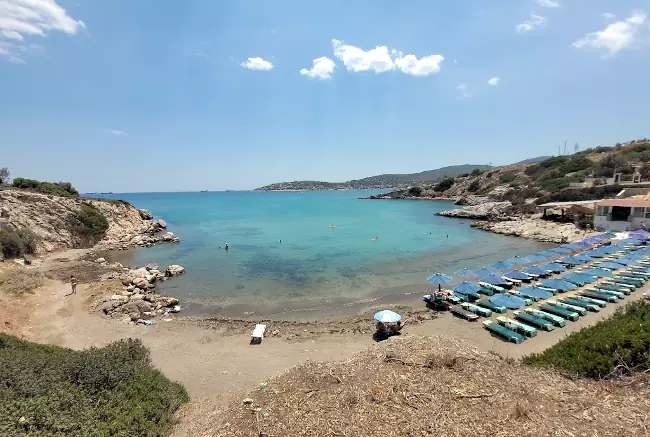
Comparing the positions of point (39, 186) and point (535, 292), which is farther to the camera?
point (39, 186)

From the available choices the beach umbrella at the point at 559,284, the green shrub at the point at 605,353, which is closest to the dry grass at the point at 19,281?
the green shrub at the point at 605,353

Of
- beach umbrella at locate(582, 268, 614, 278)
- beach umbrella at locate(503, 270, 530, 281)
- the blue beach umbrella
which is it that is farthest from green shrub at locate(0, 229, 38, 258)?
the blue beach umbrella

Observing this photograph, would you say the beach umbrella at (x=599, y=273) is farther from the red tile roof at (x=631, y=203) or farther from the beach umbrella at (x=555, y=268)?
the red tile roof at (x=631, y=203)

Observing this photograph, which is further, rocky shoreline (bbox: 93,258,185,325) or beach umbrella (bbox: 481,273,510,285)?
beach umbrella (bbox: 481,273,510,285)

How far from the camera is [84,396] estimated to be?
286 inches

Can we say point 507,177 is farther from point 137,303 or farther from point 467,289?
point 137,303

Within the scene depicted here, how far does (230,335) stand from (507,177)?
3969 inches

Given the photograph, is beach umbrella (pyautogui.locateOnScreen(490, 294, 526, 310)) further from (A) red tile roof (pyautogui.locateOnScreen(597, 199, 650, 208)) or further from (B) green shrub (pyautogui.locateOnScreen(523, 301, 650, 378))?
(A) red tile roof (pyautogui.locateOnScreen(597, 199, 650, 208))

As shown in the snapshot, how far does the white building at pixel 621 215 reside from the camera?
36.3 meters

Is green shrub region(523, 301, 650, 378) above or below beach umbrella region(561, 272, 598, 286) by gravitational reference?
above

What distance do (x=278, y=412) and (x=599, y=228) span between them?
48.1 metres

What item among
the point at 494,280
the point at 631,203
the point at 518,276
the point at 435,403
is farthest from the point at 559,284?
the point at 631,203

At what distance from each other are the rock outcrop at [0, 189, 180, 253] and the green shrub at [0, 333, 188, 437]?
3240 centimetres

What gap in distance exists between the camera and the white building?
36312 mm
